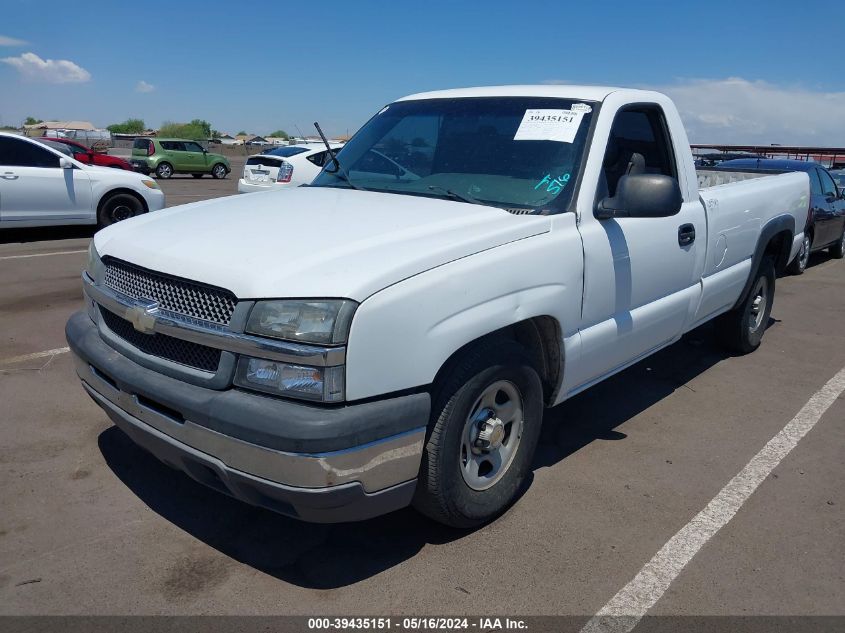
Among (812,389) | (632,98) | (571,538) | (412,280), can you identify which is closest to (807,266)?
(812,389)

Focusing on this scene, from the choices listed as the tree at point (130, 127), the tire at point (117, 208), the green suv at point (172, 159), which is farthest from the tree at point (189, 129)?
the tire at point (117, 208)

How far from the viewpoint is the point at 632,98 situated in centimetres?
427

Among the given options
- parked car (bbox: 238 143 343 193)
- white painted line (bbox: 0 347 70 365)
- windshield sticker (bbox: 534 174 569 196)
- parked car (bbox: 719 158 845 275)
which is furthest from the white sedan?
windshield sticker (bbox: 534 174 569 196)

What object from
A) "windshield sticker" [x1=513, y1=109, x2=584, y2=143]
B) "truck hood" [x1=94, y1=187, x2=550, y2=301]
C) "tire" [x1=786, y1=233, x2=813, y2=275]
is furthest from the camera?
"tire" [x1=786, y1=233, x2=813, y2=275]

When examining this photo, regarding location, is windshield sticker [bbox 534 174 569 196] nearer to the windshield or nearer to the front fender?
the windshield

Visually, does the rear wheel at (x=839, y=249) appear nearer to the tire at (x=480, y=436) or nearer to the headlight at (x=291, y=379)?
the tire at (x=480, y=436)

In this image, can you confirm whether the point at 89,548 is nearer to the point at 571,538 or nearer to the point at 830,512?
the point at 571,538

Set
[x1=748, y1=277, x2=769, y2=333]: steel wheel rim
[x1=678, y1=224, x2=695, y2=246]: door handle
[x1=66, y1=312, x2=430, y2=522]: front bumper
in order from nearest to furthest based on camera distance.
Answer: [x1=66, y1=312, x2=430, y2=522]: front bumper
[x1=678, y1=224, x2=695, y2=246]: door handle
[x1=748, y1=277, x2=769, y2=333]: steel wheel rim

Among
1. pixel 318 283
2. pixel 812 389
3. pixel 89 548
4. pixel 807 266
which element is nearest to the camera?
pixel 318 283

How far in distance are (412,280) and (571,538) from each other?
146 cm

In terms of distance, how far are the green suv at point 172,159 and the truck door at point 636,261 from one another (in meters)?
26.1

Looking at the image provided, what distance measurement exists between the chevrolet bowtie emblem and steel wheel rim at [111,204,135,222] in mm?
9063

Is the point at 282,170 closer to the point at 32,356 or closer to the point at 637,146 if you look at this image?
the point at 32,356

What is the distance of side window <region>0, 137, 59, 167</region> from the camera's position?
1075 cm
